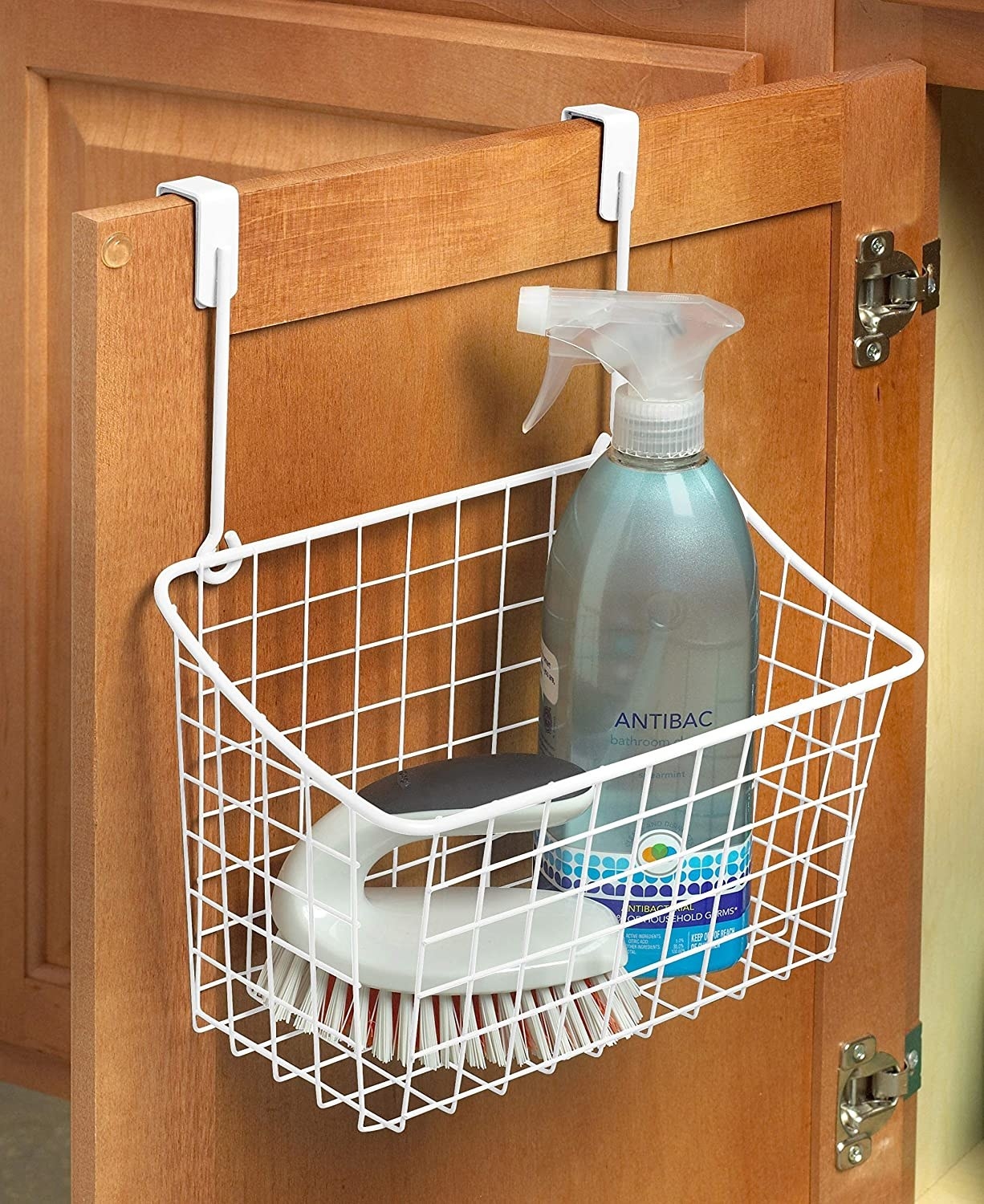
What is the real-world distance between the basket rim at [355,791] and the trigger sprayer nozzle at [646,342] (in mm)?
78

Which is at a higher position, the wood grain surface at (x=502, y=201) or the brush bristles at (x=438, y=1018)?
the wood grain surface at (x=502, y=201)

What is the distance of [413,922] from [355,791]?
58 millimetres

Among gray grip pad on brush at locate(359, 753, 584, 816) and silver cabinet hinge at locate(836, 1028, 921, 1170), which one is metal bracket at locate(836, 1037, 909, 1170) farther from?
gray grip pad on brush at locate(359, 753, 584, 816)

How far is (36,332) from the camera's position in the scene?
1171 mm

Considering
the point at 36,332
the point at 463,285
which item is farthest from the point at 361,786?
the point at 36,332

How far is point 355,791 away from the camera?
2.34ft

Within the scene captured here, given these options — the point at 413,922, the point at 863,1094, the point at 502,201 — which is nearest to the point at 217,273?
the point at 502,201

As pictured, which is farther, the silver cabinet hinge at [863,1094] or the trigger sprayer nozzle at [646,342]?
the silver cabinet hinge at [863,1094]

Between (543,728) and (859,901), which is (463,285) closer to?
(543,728)

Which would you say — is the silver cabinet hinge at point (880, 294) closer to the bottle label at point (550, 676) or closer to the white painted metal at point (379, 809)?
the white painted metal at point (379, 809)

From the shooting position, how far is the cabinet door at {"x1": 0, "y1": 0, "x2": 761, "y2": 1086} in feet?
3.18

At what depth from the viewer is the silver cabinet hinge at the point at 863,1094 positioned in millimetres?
1039

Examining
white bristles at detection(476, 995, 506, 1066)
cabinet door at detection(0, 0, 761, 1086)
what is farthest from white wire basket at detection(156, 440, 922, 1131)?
cabinet door at detection(0, 0, 761, 1086)

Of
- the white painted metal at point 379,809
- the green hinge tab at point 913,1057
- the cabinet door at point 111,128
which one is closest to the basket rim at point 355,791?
the white painted metal at point 379,809
